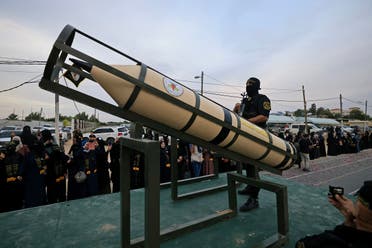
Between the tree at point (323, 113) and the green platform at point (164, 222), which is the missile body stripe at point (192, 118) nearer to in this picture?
the green platform at point (164, 222)

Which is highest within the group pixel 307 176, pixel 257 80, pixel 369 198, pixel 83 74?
pixel 257 80

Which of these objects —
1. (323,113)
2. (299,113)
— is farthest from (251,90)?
(323,113)

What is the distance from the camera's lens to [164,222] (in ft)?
10.3

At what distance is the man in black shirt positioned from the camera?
134 inches

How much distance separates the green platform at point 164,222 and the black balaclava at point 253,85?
1.96 m

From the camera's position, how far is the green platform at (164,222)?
2.64 metres

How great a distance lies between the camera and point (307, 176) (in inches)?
287

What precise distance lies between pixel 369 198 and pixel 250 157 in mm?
1734

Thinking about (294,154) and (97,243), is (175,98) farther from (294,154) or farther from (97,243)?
(294,154)

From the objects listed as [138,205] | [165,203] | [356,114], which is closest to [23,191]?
[138,205]

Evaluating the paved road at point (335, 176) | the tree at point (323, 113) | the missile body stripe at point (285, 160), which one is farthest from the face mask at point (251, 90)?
the tree at point (323, 113)

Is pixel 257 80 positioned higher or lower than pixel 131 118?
higher

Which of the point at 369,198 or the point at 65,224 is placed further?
the point at 65,224

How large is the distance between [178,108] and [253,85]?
1.81 metres
